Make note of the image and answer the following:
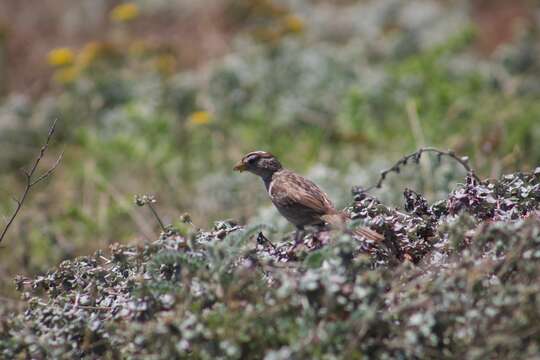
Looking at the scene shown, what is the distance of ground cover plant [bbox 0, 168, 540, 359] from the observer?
8.07 feet

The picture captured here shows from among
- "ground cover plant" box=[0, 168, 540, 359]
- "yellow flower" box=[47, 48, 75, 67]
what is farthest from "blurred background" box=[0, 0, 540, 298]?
"ground cover plant" box=[0, 168, 540, 359]

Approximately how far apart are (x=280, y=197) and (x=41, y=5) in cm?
1042

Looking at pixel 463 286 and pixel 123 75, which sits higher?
pixel 123 75

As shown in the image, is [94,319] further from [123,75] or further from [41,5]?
[41,5]

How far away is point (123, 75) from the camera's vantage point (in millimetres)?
9891

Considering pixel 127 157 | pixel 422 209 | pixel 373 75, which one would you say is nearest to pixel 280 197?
pixel 422 209

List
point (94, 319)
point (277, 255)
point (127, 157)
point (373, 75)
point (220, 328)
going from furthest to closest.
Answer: point (373, 75)
point (127, 157)
point (277, 255)
point (94, 319)
point (220, 328)

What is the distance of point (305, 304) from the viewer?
2580 mm

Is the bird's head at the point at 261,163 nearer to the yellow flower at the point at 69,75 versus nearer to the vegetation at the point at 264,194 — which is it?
the vegetation at the point at 264,194

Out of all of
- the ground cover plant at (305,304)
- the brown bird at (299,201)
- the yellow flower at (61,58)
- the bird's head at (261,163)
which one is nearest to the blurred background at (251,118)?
the yellow flower at (61,58)

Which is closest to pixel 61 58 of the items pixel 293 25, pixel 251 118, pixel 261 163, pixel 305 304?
pixel 251 118

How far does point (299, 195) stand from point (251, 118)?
444 cm

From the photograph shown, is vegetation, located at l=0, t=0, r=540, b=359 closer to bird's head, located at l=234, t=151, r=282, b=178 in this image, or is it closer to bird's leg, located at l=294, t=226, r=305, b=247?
bird's leg, located at l=294, t=226, r=305, b=247

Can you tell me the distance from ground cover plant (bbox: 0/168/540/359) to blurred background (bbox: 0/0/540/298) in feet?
10.2
